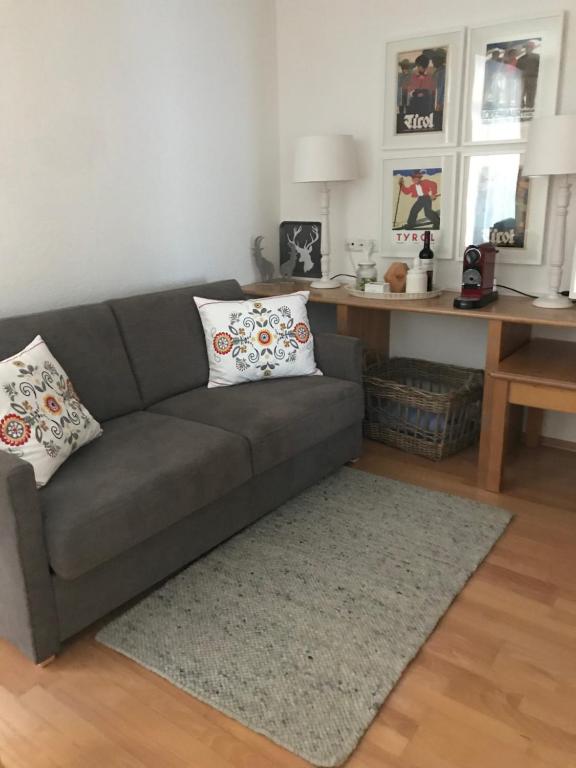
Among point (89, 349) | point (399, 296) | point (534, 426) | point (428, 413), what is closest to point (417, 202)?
point (399, 296)

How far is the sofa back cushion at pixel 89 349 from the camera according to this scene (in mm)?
2250

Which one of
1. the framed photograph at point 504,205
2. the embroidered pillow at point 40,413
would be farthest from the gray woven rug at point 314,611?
the framed photograph at point 504,205

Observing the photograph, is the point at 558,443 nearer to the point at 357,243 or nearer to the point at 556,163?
the point at 556,163

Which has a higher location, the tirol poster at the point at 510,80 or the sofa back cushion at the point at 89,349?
the tirol poster at the point at 510,80

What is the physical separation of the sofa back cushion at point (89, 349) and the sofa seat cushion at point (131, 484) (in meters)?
0.11

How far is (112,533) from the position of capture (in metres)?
1.79

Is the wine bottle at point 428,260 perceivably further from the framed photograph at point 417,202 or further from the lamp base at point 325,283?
the lamp base at point 325,283

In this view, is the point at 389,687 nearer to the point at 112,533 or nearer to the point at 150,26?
the point at 112,533

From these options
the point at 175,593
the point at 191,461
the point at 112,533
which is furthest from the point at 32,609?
the point at 191,461

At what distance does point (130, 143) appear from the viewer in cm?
280

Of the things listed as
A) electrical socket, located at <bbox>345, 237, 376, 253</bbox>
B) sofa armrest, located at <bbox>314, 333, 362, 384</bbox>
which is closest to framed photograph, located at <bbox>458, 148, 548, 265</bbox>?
electrical socket, located at <bbox>345, 237, 376, 253</bbox>

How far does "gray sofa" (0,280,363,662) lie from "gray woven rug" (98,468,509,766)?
0.11 metres

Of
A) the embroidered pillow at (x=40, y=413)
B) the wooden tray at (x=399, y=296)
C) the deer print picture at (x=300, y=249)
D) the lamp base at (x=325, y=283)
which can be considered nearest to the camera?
the embroidered pillow at (x=40, y=413)

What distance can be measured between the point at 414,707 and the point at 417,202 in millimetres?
2377
